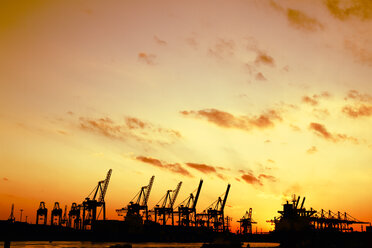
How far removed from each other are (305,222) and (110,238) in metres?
109

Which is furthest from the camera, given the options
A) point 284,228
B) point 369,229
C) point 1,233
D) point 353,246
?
point 1,233

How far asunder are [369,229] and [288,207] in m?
48.7

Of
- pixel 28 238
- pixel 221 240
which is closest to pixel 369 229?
pixel 221 240

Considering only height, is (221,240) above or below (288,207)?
below

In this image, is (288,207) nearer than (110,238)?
Yes

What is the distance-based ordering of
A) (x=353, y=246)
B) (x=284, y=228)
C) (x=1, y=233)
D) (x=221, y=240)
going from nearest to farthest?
(x=353, y=246) < (x=221, y=240) < (x=284, y=228) < (x=1, y=233)

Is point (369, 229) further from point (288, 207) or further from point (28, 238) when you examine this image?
point (28, 238)

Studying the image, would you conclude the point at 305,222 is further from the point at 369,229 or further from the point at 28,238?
the point at 28,238

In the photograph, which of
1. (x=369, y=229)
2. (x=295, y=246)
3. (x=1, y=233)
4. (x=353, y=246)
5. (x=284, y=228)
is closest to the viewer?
(x=353, y=246)

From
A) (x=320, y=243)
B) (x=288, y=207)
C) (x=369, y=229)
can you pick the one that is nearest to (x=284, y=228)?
(x=288, y=207)

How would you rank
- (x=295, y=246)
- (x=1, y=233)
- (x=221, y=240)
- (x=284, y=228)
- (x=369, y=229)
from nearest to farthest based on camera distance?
(x=295, y=246)
(x=221, y=240)
(x=369, y=229)
(x=284, y=228)
(x=1, y=233)

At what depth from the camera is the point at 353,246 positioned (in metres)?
78.5

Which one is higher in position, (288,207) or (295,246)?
(288,207)

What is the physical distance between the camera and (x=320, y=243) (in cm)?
8494
